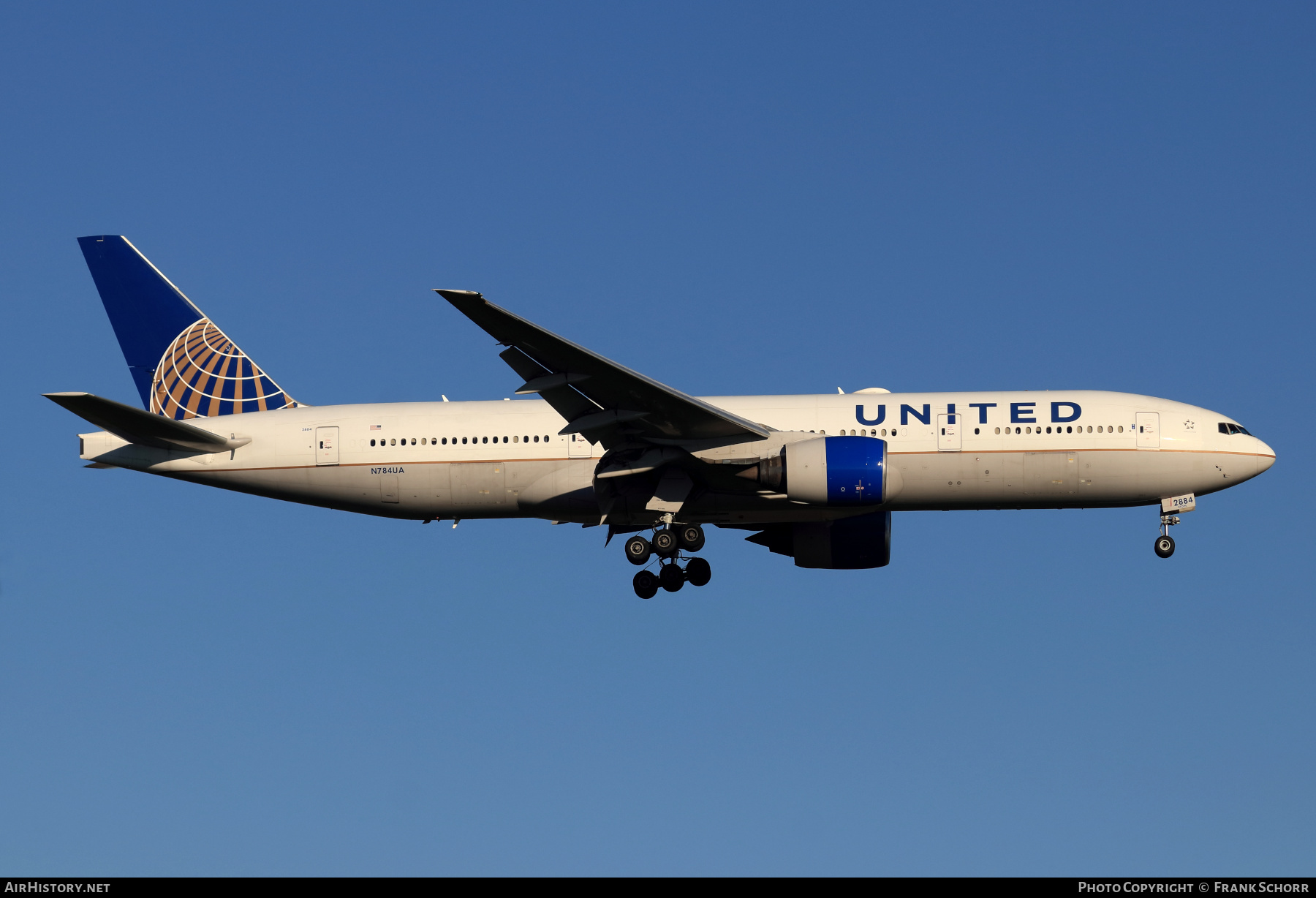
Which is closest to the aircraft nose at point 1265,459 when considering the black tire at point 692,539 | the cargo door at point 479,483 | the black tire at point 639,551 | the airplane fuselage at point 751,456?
the airplane fuselage at point 751,456

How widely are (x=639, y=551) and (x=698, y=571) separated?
1.74 meters

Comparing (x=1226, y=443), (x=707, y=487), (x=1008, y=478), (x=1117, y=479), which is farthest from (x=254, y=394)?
(x=1226, y=443)

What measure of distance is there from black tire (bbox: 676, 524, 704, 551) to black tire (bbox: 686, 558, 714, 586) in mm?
865

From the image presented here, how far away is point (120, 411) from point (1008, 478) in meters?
19.9

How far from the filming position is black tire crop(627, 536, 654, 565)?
105 ft

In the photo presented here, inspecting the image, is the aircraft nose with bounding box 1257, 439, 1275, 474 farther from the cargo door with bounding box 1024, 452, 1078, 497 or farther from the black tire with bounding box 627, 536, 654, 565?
the black tire with bounding box 627, 536, 654, 565

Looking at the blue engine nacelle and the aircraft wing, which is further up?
the aircraft wing

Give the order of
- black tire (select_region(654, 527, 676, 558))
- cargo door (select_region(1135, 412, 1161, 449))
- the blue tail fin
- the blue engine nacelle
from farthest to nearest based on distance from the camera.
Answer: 1. the blue tail fin
2. black tire (select_region(654, 527, 676, 558))
3. cargo door (select_region(1135, 412, 1161, 449))
4. the blue engine nacelle

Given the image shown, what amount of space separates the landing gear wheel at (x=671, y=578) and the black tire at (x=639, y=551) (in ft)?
2.28

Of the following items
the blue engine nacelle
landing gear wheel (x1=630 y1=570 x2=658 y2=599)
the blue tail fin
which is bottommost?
landing gear wheel (x1=630 y1=570 x2=658 y2=599)

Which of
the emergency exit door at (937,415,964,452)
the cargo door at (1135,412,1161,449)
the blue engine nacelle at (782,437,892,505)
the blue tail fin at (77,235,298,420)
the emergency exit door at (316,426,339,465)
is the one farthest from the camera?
the blue tail fin at (77,235,298,420)

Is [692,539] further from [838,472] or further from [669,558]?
[838,472]

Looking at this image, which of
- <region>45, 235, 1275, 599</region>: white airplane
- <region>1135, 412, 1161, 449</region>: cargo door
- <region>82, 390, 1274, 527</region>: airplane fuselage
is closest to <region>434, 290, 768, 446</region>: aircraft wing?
<region>45, 235, 1275, 599</region>: white airplane
